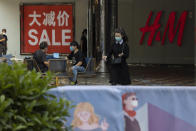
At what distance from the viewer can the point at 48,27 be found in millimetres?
21922

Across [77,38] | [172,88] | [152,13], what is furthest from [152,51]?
[172,88]

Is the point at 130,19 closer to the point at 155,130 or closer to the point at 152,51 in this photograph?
the point at 152,51

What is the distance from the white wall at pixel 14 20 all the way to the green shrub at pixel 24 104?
1867 cm

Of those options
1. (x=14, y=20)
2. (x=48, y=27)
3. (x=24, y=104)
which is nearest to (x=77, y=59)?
(x=24, y=104)

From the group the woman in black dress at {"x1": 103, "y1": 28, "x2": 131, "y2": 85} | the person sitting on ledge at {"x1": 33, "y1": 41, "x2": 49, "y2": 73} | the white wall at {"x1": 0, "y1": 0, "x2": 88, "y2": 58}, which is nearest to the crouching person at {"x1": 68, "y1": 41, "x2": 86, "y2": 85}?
the person sitting on ledge at {"x1": 33, "y1": 41, "x2": 49, "y2": 73}

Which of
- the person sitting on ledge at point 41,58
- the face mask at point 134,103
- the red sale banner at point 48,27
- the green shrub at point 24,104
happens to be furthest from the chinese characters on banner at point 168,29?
the green shrub at point 24,104

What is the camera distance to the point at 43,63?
374 inches

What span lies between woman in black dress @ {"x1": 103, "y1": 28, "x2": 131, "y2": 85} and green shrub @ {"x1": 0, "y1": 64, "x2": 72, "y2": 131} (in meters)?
5.73

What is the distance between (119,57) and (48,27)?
13.6m

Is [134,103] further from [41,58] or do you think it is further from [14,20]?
[14,20]

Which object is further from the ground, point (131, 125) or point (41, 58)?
point (41, 58)

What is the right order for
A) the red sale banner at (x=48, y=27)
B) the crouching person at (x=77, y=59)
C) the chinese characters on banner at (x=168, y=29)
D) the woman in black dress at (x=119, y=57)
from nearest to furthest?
the woman in black dress at (x=119, y=57) < the crouching person at (x=77, y=59) < the chinese characters on banner at (x=168, y=29) < the red sale banner at (x=48, y=27)

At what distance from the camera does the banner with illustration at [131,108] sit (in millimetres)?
3809

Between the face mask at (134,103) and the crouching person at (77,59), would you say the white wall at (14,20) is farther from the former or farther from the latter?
the face mask at (134,103)
